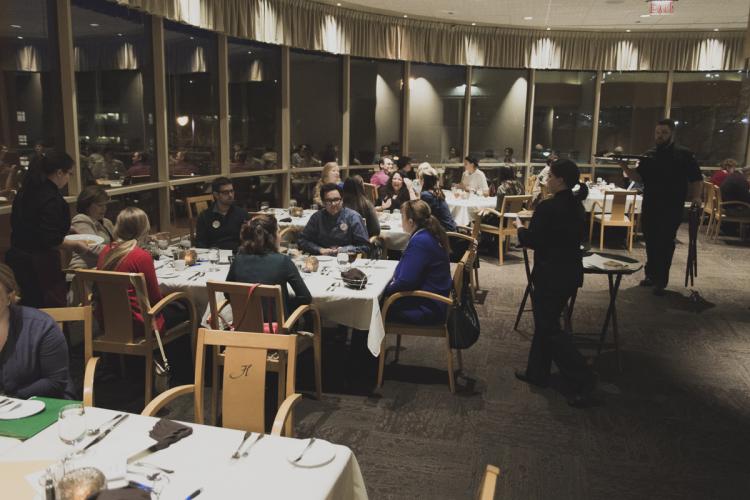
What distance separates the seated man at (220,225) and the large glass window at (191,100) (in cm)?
194

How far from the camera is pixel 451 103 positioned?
459 inches

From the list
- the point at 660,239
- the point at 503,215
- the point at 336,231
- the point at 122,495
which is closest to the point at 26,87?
the point at 336,231

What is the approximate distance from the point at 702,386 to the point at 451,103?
820 cm

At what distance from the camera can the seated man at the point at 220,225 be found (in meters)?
5.44

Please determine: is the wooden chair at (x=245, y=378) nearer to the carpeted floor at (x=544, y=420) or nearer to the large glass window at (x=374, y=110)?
the carpeted floor at (x=544, y=420)

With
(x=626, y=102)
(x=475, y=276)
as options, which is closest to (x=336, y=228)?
(x=475, y=276)

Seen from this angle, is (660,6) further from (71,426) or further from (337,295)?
→ (71,426)

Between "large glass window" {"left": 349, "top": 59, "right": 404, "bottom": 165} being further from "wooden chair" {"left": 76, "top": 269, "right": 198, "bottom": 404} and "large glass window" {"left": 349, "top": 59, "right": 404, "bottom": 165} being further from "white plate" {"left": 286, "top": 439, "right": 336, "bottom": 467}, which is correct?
"white plate" {"left": 286, "top": 439, "right": 336, "bottom": 467}

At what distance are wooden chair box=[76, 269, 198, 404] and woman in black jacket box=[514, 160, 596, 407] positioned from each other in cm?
233

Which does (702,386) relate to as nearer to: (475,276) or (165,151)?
(475,276)

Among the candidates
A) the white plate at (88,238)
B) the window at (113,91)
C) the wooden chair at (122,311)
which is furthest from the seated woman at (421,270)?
the window at (113,91)

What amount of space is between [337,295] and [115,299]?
1335mm

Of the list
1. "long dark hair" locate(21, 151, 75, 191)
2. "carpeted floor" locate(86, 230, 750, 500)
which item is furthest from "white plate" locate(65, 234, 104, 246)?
"carpeted floor" locate(86, 230, 750, 500)

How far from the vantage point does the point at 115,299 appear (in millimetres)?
3721
